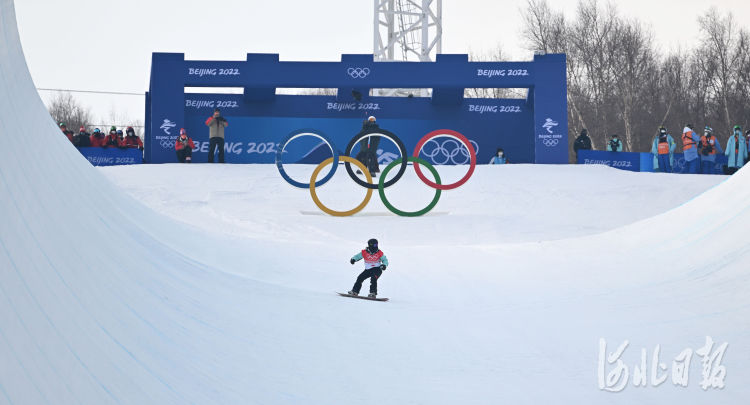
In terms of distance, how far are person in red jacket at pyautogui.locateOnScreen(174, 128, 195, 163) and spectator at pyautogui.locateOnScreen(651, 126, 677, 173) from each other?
13.5m

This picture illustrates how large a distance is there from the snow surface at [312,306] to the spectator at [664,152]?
38.4 ft

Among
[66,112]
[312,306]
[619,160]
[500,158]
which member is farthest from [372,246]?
[66,112]

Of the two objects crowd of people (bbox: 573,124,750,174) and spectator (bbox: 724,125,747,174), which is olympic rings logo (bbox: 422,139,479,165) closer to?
crowd of people (bbox: 573,124,750,174)

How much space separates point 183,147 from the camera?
21.1m

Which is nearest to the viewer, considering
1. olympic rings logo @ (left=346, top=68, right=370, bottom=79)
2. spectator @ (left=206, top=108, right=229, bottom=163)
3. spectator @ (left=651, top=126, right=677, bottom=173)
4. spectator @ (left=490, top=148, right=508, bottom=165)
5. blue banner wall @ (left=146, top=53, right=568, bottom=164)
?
spectator @ (left=206, top=108, right=229, bottom=163)

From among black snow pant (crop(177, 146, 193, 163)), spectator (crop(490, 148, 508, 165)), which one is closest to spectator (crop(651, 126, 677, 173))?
spectator (crop(490, 148, 508, 165))

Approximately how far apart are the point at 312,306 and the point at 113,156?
17.0 m

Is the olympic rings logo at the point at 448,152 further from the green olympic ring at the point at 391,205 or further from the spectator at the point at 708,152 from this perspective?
the green olympic ring at the point at 391,205

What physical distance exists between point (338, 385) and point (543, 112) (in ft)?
61.0

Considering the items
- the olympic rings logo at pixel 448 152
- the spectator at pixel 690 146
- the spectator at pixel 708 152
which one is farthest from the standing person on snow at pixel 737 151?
the olympic rings logo at pixel 448 152

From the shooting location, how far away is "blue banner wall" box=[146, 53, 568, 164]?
2184 centimetres

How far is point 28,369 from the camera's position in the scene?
308 cm

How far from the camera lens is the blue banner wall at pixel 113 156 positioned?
21.3m

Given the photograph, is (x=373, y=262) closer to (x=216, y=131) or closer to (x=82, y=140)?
(x=216, y=131)
